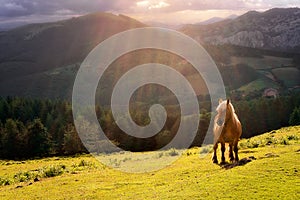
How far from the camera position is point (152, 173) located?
74.0ft

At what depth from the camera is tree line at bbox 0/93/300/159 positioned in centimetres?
8581

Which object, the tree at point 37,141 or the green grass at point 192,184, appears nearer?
the green grass at point 192,184

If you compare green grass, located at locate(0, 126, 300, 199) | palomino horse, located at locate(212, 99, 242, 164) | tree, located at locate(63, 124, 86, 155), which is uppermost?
palomino horse, located at locate(212, 99, 242, 164)

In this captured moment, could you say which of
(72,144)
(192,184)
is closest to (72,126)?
(72,144)

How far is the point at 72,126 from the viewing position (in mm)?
95875

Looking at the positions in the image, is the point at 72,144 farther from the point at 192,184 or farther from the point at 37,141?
the point at 192,184

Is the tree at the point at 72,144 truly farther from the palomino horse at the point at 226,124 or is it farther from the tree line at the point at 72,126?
the palomino horse at the point at 226,124

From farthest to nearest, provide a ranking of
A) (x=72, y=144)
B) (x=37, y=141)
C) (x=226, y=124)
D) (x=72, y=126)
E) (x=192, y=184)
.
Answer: (x=72, y=126)
(x=37, y=141)
(x=72, y=144)
(x=226, y=124)
(x=192, y=184)

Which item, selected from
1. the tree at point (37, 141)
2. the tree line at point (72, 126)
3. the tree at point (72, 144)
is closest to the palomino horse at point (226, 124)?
the tree line at point (72, 126)

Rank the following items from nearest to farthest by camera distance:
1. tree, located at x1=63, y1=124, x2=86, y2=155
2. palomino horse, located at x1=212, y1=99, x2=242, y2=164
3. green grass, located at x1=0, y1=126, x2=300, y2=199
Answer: green grass, located at x1=0, y1=126, x2=300, y2=199 < palomino horse, located at x1=212, y1=99, x2=242, y2=164 < tree, located at x1=63, y1=124, x2=86, y2=155

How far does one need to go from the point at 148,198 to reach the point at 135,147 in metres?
69.9

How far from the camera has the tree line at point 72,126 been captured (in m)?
85.8

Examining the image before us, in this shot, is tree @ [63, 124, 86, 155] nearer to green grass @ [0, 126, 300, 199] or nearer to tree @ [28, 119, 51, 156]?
tree @ [28, 119, 51, 156]

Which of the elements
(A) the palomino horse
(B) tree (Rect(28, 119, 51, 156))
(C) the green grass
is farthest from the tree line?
(A) the palomino horse
